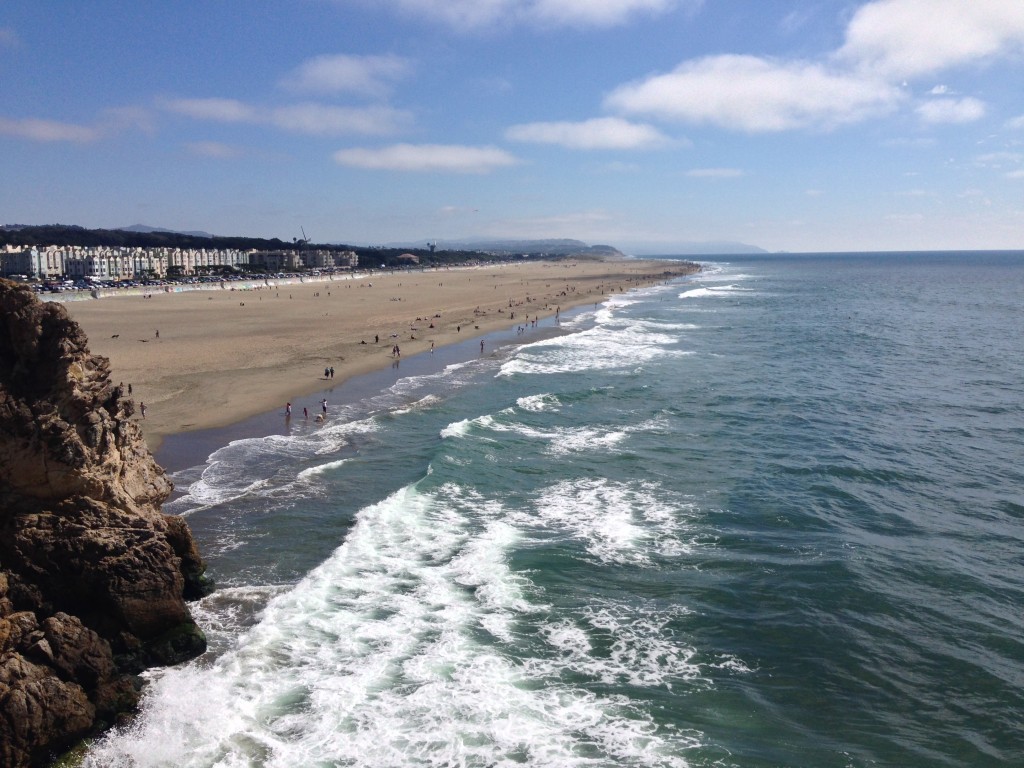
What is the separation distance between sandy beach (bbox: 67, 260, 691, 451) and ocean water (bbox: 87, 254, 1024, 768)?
251 inches

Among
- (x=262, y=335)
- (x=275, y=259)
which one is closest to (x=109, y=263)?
(x=275, y=259)

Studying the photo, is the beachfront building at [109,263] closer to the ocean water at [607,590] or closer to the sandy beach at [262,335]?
the sandy beach at [262,335]

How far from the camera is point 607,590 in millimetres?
15422

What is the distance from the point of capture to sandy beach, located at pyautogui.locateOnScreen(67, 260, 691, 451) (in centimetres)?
3222

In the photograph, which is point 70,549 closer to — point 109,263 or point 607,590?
point 607,590

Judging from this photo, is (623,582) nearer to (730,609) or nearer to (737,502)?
(730,609)

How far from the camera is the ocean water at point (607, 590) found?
11.0 m

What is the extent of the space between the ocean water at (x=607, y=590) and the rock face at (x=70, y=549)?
810mm

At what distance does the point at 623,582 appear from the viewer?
1576 cm

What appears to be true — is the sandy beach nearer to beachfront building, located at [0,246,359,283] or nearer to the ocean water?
the ocean water

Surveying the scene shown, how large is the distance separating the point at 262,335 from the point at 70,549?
41438 mm

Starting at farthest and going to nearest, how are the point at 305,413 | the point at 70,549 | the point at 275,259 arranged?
the point at 275,259
the point at 305,413
the point at 70,549

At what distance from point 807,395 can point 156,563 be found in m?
30.3

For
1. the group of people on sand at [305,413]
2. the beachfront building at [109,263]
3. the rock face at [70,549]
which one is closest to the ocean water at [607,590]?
the rock face at [70,549]
